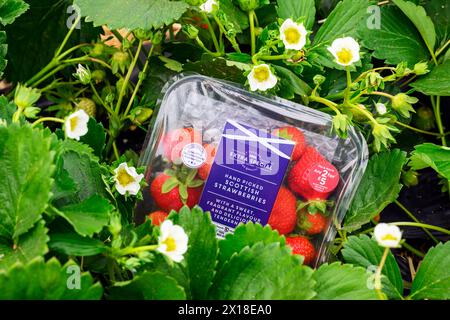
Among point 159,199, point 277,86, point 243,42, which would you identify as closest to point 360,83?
point 277,86

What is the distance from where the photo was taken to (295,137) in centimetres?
104

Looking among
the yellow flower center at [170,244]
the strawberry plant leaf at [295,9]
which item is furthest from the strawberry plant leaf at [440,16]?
the yellow flower center at [170,244]

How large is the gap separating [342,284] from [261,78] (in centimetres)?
34

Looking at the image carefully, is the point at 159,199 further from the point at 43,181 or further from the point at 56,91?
the point at 56,91

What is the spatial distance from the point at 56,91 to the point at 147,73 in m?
0.21

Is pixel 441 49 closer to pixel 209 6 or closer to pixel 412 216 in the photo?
pixel 412 216

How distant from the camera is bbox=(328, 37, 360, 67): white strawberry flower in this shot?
0.97m

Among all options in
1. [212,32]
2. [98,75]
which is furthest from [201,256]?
[98,75]

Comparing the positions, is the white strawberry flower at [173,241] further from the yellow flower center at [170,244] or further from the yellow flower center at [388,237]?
the yellow flower center at [388,237]

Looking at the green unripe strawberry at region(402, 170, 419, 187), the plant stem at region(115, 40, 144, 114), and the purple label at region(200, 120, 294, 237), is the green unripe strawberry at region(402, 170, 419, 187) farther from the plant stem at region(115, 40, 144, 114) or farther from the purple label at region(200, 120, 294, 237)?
the plant stem at region(115, 40, 144, 114)

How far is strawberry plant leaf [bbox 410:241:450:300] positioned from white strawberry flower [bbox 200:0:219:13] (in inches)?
19.0

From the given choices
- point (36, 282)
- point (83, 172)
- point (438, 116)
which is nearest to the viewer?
point (36, 282)
